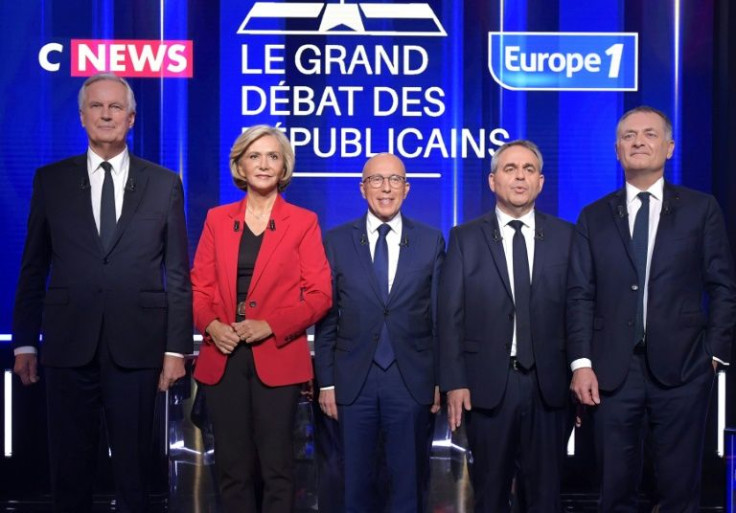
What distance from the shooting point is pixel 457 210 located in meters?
5.18

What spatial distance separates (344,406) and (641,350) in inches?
46.2

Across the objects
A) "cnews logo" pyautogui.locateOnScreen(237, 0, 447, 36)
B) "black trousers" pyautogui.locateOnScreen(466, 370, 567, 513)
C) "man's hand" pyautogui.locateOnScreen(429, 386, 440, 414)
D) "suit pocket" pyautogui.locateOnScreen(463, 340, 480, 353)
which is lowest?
"black trousers" pyautogui.locateOnScreen(466, 370, 567, 513)

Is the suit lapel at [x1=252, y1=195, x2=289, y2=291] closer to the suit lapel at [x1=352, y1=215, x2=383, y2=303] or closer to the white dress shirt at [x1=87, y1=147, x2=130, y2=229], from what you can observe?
the suit lapel at [x1=352, y1=215, x2=383, y2=303]

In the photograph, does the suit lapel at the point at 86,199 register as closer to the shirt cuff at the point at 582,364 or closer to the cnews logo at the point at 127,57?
the cnews logo at the point at 127,57

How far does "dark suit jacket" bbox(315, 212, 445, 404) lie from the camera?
388 centimetres

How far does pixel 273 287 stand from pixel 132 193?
0.70m

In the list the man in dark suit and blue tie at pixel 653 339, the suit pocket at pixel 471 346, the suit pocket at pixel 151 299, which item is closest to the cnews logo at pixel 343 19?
the man in dark suit and blue tie at pixel 653 339

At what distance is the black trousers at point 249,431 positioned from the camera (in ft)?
11.9

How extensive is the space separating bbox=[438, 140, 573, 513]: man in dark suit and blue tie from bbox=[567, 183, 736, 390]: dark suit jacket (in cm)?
11

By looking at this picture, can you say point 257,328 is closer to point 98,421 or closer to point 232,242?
point 232,242

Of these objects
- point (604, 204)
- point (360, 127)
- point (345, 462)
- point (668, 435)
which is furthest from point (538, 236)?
point (360, 127)

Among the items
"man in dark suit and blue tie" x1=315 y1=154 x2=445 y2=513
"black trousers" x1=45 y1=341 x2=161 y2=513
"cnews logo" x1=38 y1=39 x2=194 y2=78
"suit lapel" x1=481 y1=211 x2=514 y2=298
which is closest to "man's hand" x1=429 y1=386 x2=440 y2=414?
"man in dark suit and blue tie" x1=315 y1=154 x2=445 y2=513

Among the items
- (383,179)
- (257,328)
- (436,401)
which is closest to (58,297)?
(257,328)

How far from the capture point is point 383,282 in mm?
3941
